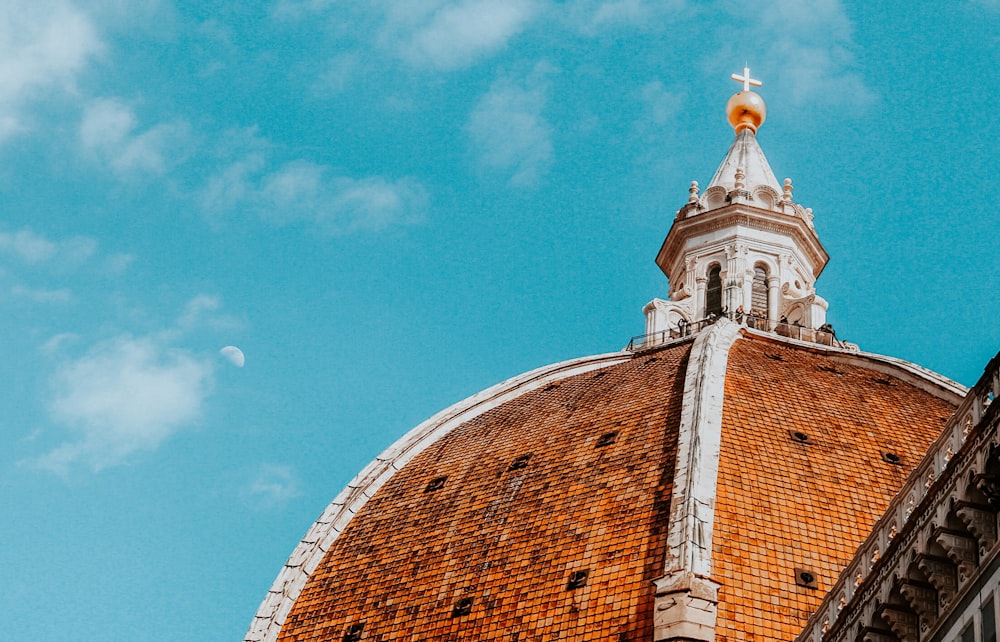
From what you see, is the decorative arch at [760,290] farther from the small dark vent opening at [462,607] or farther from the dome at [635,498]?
the small dark vent opening at [462,607]

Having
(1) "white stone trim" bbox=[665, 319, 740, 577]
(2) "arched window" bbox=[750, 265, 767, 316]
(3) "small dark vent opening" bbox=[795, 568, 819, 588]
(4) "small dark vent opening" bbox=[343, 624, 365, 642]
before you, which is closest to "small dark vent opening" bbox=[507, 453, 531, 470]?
(1) "white stone trim" bbox=[665, 319, 740, 577]

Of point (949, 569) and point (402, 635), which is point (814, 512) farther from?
point (949, 569)

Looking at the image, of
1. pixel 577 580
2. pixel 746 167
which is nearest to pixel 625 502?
pixel 577 580

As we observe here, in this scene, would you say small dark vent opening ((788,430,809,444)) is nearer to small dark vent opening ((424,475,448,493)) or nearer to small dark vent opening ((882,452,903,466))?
small dark vent opening ((882,452,903,466))

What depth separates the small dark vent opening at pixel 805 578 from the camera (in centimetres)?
3900

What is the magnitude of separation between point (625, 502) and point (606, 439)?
3323 mm

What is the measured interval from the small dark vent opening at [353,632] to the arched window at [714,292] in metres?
16.5

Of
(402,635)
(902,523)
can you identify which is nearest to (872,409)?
(402,635)

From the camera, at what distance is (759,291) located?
186ft

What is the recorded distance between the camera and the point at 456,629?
4066 centimetres

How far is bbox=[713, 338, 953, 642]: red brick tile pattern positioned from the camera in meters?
38.8

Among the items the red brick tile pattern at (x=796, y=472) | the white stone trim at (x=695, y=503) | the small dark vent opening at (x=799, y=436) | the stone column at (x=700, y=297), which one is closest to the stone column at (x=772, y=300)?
the stone column at (x=700, y=297)

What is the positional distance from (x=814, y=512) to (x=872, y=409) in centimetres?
576

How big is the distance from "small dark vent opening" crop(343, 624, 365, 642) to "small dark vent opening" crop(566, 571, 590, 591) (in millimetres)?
4554
